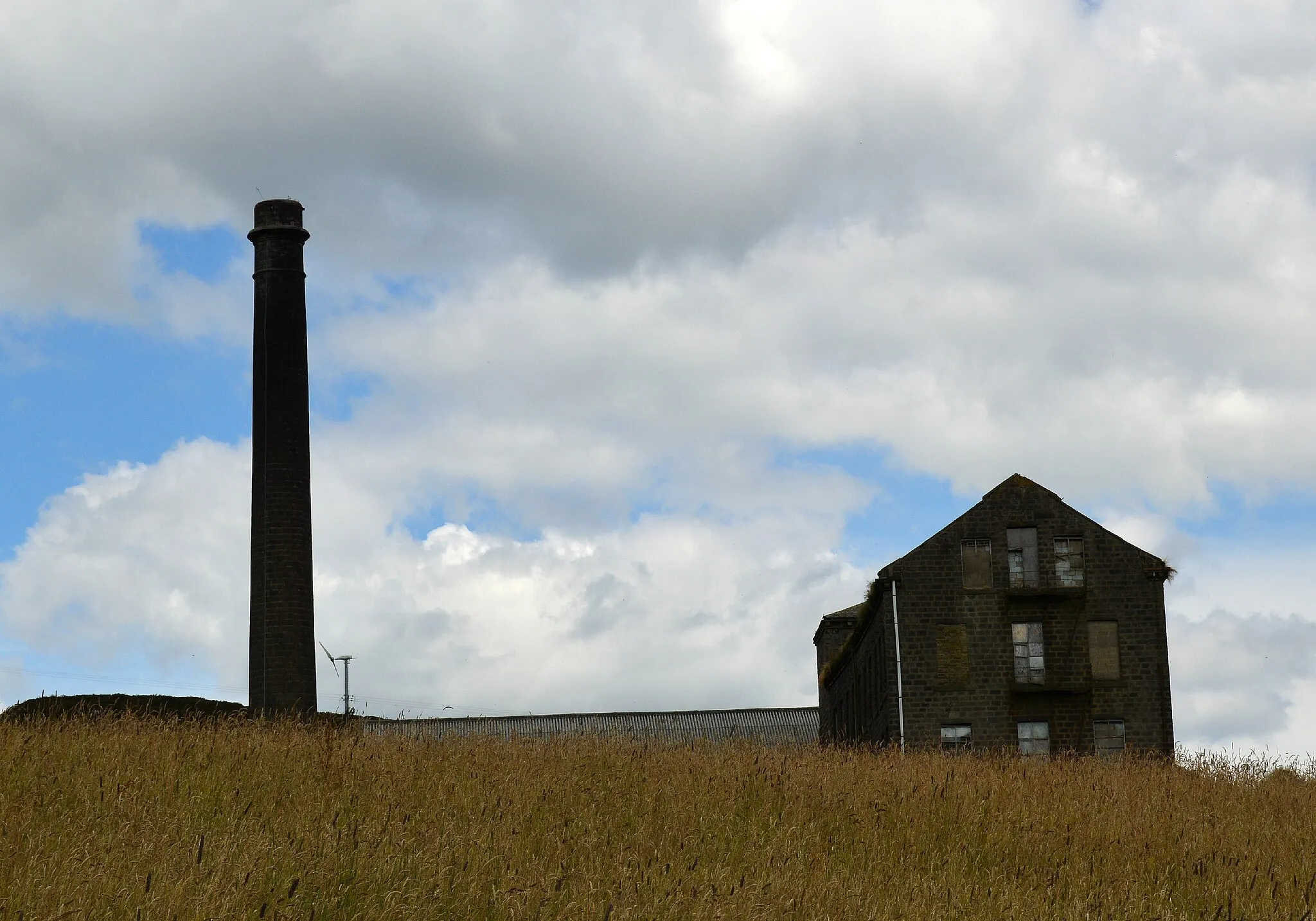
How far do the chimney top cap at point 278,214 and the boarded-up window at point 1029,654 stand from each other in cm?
2072

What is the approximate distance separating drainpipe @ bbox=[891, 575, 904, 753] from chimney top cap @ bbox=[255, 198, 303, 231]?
58.6 feet

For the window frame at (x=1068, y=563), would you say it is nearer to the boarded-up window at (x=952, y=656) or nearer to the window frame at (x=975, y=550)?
the window frame at (x=975, y=550)

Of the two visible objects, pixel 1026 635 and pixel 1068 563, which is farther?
pixel 1068 563

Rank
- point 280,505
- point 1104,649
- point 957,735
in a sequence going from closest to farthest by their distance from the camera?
point 957,735, point 1104,649, point 280,505

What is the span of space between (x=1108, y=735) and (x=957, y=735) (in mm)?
3348

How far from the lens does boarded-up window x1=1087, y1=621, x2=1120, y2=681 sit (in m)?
30.6

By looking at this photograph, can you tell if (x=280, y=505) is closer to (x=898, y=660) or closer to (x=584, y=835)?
(x=898, y=660)

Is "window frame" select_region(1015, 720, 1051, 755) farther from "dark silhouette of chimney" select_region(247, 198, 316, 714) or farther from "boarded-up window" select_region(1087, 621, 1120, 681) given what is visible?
"dark silhouette of chimney" select_region(247, 198, 316, 714)

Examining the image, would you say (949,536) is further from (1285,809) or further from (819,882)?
(819,882)

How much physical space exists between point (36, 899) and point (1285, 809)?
11994 millimetres

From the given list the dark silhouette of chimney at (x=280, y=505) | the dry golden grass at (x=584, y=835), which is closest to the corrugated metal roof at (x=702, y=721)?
the dark silhouette of chimney at (x=280, y=505)

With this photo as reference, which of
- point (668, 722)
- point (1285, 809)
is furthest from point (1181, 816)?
point (668, 722)

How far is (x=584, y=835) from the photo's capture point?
9531mm

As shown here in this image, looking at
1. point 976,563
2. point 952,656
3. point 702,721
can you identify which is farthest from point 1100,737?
point 702,721
